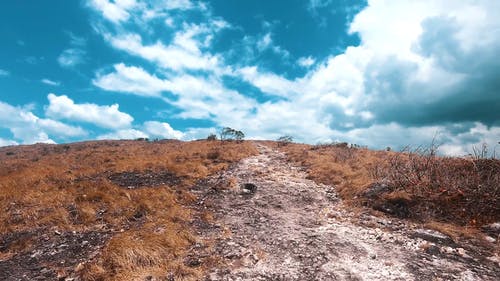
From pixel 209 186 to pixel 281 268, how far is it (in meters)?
8.83

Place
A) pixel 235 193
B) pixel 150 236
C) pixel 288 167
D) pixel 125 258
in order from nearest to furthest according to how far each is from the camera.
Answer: pixel 125 258
pixel 150 236
pixel 235 193
pixel 288 167

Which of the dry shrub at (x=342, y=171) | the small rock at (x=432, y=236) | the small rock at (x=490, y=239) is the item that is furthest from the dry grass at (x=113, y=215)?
the small rock at (x=490, y=239)

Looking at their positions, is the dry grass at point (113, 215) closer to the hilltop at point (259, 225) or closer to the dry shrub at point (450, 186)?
the hilltop at point (259, 225)

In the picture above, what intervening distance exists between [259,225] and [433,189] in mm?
6904

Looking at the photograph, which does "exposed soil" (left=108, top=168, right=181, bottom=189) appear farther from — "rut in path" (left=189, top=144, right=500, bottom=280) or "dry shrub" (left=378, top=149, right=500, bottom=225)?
"dry shrub" (left=378, top=149, right=500, bottom=225)

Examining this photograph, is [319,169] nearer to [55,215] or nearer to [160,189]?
[160,189]

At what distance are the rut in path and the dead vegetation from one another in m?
1.09

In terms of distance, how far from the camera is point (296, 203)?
1445 centimetres

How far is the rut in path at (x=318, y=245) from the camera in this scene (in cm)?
828

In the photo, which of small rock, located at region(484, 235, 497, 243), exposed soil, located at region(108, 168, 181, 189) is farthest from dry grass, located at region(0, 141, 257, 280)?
small rock, located at region(484, 235, 497, 243)

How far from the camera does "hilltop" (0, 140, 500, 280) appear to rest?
8.45 m

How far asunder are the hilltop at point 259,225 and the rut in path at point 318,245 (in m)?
0.03

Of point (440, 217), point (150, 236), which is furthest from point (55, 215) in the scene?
point (440, 217)

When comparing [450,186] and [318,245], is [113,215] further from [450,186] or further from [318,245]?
[450,186]
